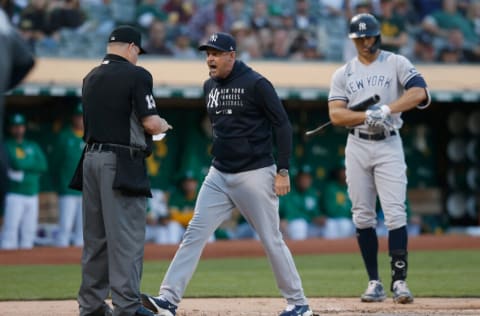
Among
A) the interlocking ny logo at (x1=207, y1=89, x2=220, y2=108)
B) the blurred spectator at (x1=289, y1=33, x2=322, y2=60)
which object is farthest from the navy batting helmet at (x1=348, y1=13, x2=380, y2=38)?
the blurred spectator at (x1=289, y1=33, x2=322, y2=60)

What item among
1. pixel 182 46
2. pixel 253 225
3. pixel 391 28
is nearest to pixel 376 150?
pixel 253 225

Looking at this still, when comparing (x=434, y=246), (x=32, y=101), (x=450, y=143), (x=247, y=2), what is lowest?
(x=434, y=246)

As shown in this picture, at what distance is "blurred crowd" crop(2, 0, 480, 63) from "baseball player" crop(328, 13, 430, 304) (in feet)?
26.7

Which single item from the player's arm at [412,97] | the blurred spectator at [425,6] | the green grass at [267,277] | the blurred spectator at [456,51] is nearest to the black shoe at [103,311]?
the green grass at [267,277]

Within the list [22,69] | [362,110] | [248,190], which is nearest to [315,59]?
[362,110]

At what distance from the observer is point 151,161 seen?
16.3 metres

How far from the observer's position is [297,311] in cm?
633

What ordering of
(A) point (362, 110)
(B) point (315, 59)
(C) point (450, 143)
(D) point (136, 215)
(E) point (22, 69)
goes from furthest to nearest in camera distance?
1. (C) point (450, 143)
2. (B) point (315, 59)
3. (A) point (362, 110)
4. (D) point (136, 215)
5. (E) point (22, 69)

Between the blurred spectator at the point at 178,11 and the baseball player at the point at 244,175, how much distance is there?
10028 mm

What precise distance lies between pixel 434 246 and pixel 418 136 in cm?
384

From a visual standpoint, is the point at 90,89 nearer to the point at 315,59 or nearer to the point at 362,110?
the point at 362,110

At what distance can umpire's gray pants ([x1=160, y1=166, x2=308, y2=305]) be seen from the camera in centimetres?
629

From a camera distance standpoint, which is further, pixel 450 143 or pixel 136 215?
pixel 450 143

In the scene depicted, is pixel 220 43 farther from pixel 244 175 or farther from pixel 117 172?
pixel 117 172
